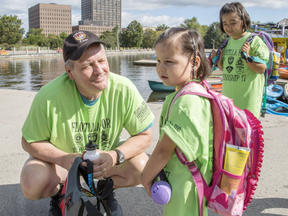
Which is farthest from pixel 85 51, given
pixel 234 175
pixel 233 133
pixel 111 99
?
pixel 234 175

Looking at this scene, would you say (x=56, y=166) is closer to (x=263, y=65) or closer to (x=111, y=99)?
(x=111, y=99)

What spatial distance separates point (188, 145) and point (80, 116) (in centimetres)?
104

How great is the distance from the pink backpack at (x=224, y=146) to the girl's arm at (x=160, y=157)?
0.06m

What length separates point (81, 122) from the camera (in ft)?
6.75

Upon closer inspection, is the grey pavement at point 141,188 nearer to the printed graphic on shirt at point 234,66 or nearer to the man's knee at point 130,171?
the man's knee at point 130,171

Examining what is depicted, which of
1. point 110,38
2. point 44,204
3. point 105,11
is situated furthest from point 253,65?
point 105,11

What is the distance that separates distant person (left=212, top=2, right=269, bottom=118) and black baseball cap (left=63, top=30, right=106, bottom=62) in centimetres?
149

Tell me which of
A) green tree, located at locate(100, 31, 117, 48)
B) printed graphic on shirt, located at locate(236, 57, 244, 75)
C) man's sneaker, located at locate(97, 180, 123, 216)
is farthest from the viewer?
green tree, located at locate(100, 31, 117, 48)

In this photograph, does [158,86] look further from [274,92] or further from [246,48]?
[246,48]

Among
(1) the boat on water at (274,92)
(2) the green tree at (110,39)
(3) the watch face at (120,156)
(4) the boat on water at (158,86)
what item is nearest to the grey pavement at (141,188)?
(3) the watch face at (120,156)

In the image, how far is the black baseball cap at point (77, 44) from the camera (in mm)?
1857

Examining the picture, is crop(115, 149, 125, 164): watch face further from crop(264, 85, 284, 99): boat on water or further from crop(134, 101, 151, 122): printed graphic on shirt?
crop(264, 85, 284, 99): boat on water

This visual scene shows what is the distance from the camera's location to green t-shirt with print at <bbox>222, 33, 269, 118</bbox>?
2.73 meters

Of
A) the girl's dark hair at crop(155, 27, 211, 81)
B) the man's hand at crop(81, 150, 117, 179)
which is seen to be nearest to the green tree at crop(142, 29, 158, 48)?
the man's hand at crop(81, 150, 117, 179)
